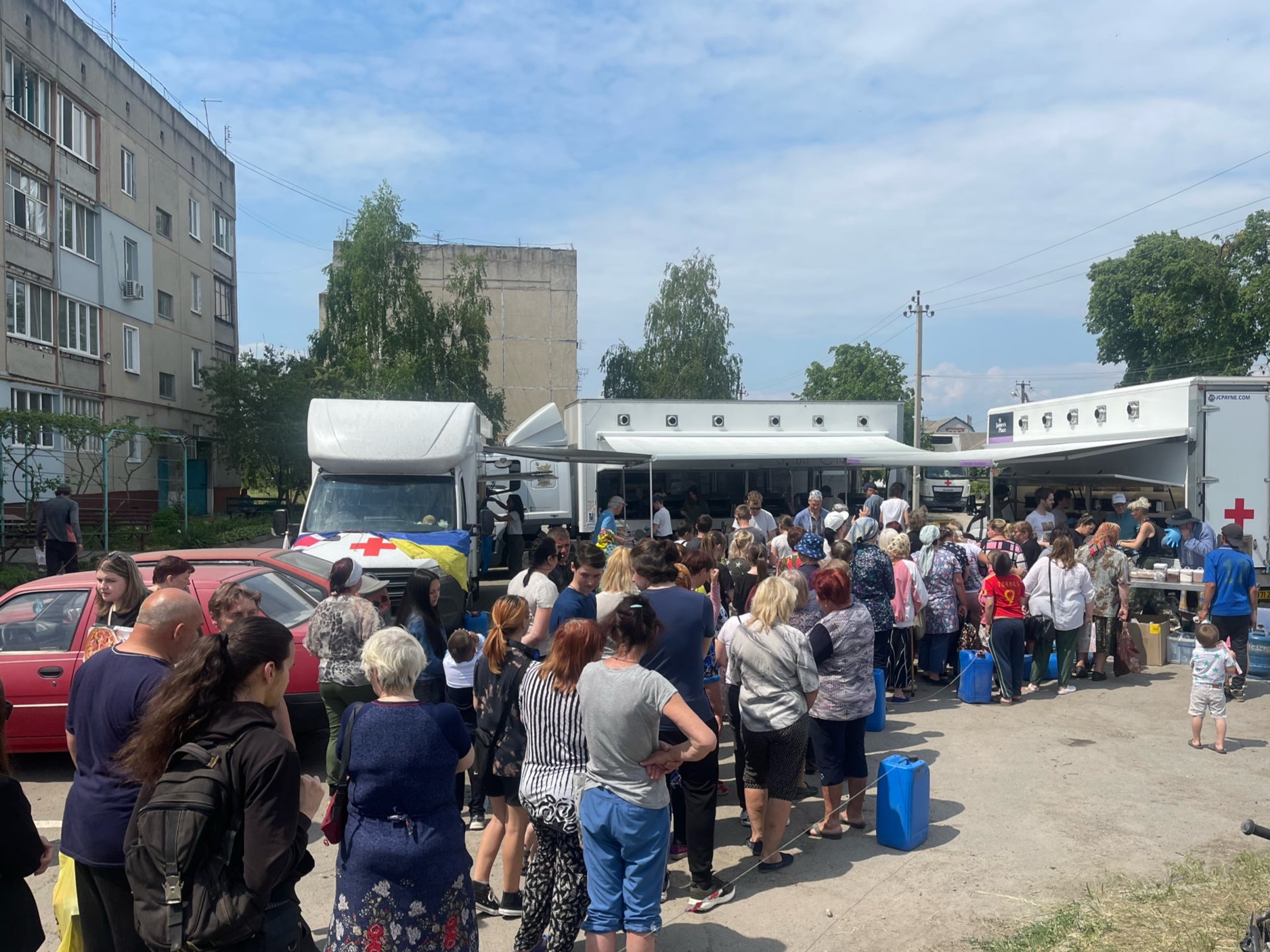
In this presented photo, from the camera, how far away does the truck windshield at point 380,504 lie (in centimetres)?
1094

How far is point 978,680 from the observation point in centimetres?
853

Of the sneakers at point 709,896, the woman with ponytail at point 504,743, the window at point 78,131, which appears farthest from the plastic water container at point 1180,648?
the window at point 78,131

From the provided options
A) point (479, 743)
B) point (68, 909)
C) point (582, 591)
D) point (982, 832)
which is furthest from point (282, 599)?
point (982, 832)

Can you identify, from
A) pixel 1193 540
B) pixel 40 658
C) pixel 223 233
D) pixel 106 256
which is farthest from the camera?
pixel 223 233

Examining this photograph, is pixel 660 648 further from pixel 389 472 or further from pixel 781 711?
pixel 389 472

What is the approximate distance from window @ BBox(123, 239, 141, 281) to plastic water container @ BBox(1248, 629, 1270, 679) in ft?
95.4

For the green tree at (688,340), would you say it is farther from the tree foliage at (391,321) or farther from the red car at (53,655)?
the red car at (53,655)

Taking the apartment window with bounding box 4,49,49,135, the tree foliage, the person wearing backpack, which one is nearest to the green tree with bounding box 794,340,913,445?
the tree foliage

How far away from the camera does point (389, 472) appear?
11375mm

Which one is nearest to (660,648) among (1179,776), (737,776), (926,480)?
(737,776)

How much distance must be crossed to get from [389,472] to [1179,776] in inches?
345

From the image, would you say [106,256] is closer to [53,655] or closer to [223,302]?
[223,302]

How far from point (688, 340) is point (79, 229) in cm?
2578

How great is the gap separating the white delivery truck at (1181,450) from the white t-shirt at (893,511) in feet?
8.93
